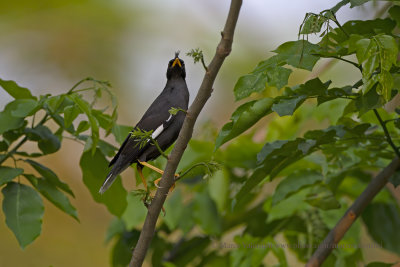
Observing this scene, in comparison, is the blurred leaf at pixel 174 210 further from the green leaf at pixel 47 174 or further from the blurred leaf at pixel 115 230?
the green leaf at pixel 47 174

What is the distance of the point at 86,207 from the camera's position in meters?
5.37

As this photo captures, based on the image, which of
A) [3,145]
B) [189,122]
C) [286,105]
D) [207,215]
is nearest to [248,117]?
[286,105]

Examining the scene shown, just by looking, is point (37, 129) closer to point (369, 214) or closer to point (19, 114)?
point (19, 114)

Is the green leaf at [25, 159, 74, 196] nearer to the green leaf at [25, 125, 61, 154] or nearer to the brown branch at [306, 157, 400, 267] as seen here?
the green leaf at [25, 125, 61, 154]

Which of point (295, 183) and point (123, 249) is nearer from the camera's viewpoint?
point (295, 183)

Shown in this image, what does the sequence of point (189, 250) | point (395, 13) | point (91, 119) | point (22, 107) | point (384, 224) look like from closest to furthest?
point (395, 13) < point (91, 119) < point (22, 107) < point (384, 224) < point (189, 250)

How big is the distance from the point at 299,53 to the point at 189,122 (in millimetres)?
469

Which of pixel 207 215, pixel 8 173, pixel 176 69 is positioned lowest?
pixel 207 215

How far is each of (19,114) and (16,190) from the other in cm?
29

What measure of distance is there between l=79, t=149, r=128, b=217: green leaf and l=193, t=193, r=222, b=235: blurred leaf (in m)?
0.62

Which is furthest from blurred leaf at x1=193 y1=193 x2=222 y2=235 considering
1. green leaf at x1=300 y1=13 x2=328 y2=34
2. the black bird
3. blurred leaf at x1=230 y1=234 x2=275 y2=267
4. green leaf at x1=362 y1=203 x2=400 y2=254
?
green leaf at x1=300 y1=13 x2=328 y2=34

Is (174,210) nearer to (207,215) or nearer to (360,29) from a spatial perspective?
(207,215)

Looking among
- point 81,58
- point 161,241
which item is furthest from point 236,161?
point 81,58

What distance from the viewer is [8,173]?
2.02 metres
